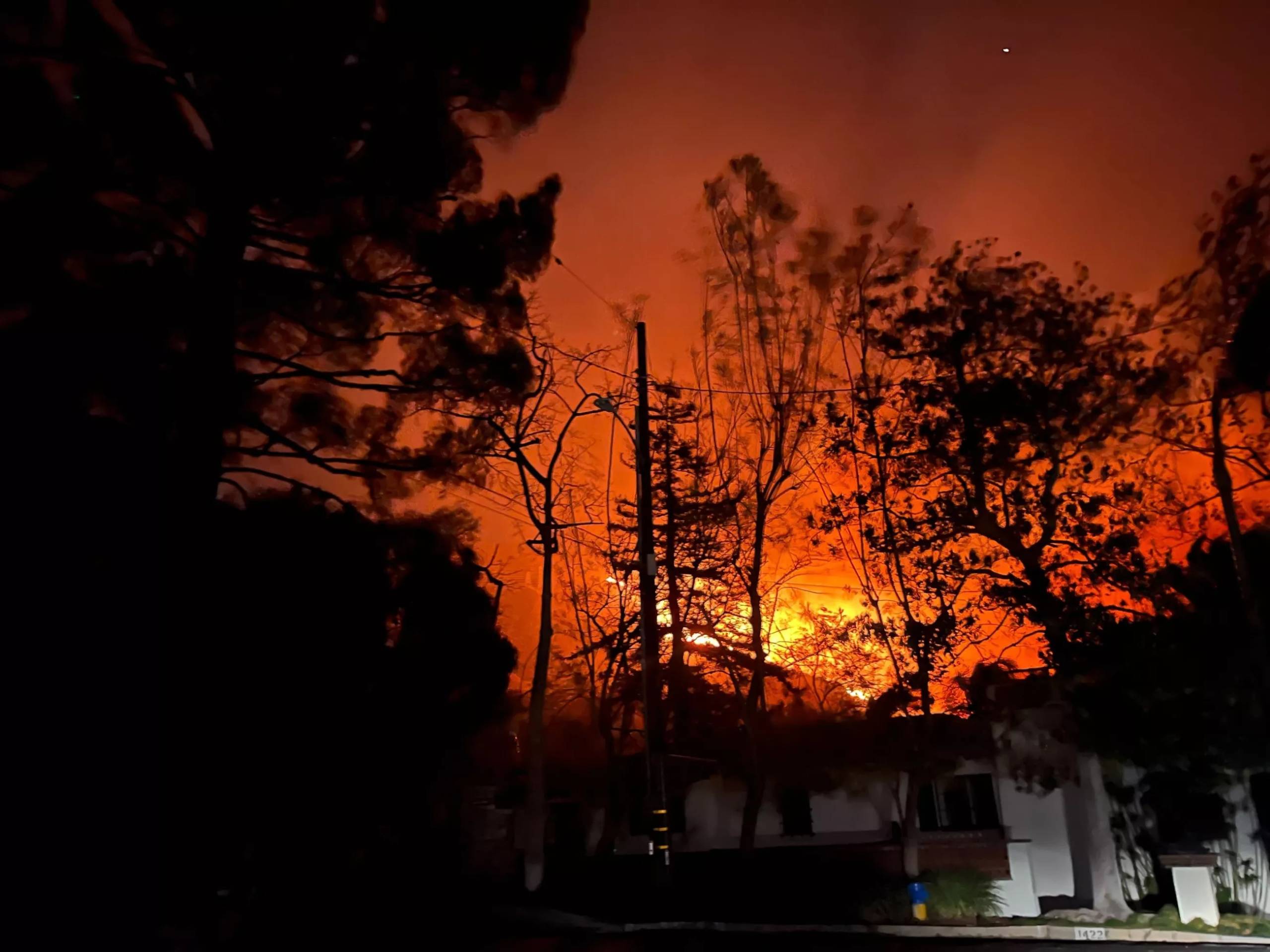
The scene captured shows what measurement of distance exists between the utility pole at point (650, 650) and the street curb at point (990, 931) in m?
3.59

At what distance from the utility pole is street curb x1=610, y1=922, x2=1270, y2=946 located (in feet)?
11.8

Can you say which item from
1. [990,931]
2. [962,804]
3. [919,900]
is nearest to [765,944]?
[919,900]

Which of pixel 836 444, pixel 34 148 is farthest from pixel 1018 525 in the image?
pixel 34 148

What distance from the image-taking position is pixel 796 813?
985 inches

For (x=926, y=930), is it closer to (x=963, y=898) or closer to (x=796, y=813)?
(x=963, y=898)

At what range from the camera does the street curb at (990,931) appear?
1231cm

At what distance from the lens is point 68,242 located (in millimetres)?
9742

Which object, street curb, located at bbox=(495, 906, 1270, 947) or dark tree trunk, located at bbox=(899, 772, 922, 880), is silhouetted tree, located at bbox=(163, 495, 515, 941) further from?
dark tree trunk, located at bbox=(899, 772, 922, 880)

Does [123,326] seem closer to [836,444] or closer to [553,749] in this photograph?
[836,444]

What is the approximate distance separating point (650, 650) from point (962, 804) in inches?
424

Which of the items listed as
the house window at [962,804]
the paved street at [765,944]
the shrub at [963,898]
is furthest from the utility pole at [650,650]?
the house window at [962,804]

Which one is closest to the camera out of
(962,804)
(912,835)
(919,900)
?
(919,900)

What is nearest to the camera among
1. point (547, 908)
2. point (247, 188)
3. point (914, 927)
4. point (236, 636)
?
point (236, 636)

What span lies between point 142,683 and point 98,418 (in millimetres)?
2597
